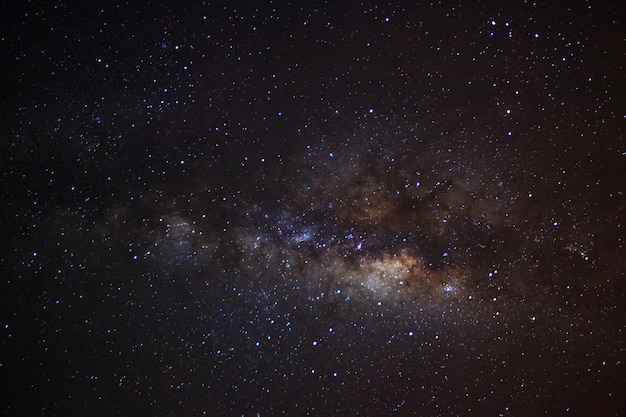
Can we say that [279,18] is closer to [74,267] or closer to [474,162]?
[474,162]

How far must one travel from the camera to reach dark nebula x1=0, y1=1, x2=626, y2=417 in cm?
135

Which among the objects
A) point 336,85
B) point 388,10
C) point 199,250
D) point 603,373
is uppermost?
point 388,10

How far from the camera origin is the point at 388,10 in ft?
4.45

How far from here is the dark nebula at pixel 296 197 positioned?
53.2 inches

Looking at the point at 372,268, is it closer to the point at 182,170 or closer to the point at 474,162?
the point at 474,162

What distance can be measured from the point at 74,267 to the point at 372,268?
120 cm

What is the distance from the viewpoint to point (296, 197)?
1.44m

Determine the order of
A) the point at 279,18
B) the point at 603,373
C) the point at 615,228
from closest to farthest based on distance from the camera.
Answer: the point at 279,18 < the point at 615,228 < the point at 603,373

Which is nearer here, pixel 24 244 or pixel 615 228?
pixel 24 244

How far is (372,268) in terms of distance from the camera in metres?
1.53

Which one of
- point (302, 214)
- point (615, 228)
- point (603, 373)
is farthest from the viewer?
point (603, 373)

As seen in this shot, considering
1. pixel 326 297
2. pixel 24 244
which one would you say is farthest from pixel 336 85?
pixel 24 244

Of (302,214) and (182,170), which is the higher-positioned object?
(182,170)

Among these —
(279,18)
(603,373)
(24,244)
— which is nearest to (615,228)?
(603,373)
